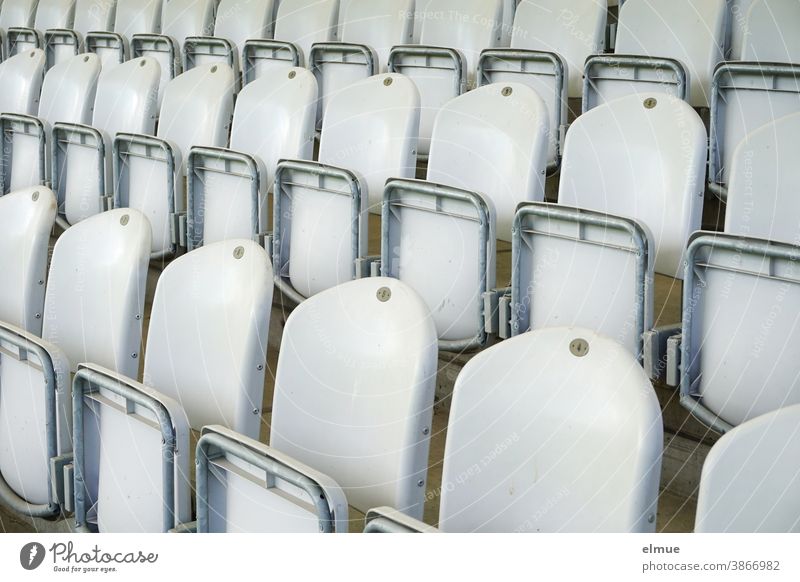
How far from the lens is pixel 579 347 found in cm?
90

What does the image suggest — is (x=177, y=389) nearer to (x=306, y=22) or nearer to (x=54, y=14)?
(x=306, y=22)

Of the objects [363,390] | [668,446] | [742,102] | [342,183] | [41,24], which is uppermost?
[41,24]

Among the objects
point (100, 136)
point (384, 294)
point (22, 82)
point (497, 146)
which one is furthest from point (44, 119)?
point (384, 294)

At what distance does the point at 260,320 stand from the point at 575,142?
0.56 metres

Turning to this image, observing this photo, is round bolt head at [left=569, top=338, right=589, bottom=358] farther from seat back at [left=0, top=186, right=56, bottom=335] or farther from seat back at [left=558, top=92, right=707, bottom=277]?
seat back at [left=0, top=186, right=56, bottom=335]

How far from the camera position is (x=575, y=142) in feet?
4.95

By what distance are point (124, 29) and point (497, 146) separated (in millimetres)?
1811

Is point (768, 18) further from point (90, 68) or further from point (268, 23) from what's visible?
point (90, 68)

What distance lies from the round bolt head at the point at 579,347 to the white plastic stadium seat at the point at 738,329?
0.94 feet

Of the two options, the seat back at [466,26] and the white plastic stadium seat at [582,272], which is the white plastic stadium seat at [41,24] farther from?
the white plastic stadium seat at [582,272]

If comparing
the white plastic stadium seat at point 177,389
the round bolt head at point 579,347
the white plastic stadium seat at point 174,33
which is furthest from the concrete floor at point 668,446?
the white plastic stadium seat at point 174,33

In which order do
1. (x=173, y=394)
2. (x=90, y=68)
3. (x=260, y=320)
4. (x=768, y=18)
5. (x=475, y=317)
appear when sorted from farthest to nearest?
(x=90, y=68)
(x=768, y=18)
(x=475, y=317)
(x=173, y=394)
(x=260, y=320)

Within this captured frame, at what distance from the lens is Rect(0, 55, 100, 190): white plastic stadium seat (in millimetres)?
2270
